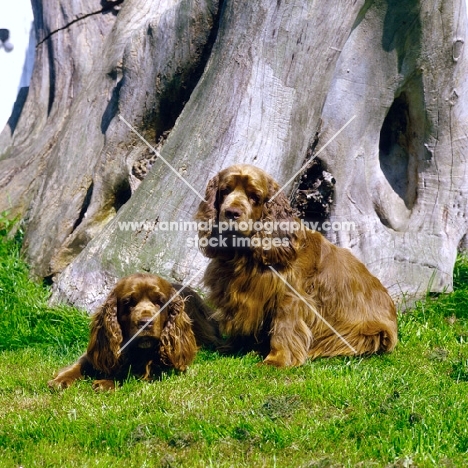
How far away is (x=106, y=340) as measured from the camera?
5.31 m

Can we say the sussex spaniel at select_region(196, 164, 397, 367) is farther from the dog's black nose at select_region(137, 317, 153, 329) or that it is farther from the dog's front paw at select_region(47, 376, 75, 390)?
the dog's front paw at select_region(47, 376, 75, 390)

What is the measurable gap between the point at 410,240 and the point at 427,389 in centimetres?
282

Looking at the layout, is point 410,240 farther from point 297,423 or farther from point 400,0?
point 297,423

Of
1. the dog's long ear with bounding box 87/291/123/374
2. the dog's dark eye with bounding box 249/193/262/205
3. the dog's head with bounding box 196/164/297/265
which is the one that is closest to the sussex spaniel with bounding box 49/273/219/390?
the dog's long ear with bounding box 87/291/123/374

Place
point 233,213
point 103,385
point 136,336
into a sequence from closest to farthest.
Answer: point 103,385, point 136,336, point 233,213

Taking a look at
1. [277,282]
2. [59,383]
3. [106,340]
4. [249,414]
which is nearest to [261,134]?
[277,282]

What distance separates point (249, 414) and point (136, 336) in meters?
1.18

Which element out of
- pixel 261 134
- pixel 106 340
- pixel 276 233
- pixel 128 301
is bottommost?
pixel 106 340

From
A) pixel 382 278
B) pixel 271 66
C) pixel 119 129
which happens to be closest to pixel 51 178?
pixel 119 129

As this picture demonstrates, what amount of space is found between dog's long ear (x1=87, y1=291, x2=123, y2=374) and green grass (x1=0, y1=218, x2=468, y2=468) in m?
0.19

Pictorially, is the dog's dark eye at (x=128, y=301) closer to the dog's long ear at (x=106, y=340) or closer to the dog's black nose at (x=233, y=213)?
the dog's long ear at (x=106, y=340)

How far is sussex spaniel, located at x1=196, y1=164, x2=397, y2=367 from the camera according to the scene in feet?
18.7

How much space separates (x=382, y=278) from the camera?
7320 millimetres

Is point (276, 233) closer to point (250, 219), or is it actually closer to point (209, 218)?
point (250, 219)
